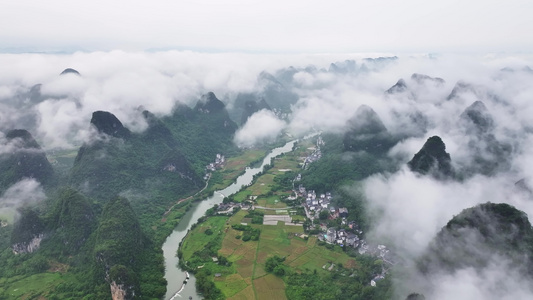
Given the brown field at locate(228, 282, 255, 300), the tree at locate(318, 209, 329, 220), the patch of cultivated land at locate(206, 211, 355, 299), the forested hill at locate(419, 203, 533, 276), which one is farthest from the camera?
the tree at locate(318, 209, 329, 220)

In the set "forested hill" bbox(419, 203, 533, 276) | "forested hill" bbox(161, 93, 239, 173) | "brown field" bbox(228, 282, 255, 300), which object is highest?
"forested hill" bbox(419, 203, 533, 276)

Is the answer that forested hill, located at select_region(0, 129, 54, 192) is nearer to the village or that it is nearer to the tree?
the village

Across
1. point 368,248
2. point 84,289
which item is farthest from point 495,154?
point 84,289

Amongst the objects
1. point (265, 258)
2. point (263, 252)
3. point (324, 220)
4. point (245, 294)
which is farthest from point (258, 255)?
point (324, 220)

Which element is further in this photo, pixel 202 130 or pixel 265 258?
pixel 202 130

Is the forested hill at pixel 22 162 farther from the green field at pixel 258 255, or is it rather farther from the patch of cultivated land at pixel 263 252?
the patch of cultivated land at pixel 263 252

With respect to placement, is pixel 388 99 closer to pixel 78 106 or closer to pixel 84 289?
pixel 84 289

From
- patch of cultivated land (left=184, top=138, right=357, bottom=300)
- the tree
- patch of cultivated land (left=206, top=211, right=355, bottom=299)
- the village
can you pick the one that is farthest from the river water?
the tree

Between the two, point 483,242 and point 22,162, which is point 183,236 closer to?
point 22,162
